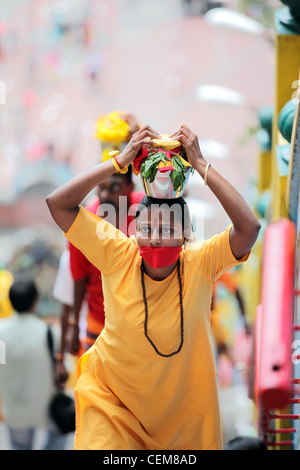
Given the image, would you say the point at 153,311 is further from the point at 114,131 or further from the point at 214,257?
the point at 114,131

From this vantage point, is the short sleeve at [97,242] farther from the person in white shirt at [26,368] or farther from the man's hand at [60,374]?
the man's hand at [60,374]

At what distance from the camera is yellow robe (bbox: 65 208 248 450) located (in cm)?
370

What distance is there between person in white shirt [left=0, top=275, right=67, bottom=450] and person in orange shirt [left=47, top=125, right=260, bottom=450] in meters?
1.70

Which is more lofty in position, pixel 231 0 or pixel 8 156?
pixel 231 0

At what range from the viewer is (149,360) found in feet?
12.1

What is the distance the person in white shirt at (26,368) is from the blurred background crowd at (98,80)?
1415 centimetres

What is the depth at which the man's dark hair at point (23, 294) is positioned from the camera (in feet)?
18.3

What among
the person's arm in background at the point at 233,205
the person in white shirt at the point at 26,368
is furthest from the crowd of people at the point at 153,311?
the person in white shirt at the point at 26,368

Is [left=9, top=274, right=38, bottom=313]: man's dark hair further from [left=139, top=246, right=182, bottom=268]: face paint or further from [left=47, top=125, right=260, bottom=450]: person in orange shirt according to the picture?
[left=139, top=246, right=182, bottom=268]: face paint

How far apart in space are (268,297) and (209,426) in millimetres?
921

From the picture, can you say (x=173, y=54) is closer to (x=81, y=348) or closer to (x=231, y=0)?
(x=231, y=0)

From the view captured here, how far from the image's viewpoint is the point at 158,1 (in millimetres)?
27688
